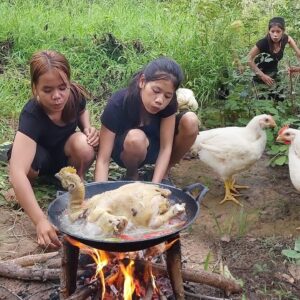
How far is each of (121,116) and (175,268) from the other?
4.72ft

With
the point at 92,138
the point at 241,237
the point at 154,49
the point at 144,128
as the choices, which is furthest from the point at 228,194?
the point at 154,49

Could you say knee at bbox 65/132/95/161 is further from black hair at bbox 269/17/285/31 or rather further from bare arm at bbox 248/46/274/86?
black hair at bbox 269/17/285/31

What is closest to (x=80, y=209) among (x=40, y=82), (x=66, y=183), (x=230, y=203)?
(x=66, y=183)

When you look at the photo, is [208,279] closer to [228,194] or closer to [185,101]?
[228,194]

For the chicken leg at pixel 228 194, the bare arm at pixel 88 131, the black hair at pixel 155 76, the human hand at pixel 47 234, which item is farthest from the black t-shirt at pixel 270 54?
the human hand at pixel 47 234

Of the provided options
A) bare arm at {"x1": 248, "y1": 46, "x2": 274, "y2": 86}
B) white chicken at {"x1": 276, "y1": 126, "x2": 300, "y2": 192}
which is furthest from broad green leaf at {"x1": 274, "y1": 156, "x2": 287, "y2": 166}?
bare arm at {"x1": 248, "y1": 46, "x2": 274, "y2": 86}

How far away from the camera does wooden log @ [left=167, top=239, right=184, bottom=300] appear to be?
2164mm

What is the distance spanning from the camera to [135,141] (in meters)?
3.32

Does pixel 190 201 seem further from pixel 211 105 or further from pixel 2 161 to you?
pixel 211 105

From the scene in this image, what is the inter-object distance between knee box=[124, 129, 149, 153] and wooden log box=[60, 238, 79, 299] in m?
1.25

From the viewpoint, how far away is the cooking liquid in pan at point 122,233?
1965mm

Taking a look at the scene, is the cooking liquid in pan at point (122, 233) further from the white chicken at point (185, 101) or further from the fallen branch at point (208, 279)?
the white chicken at point (185, 101)

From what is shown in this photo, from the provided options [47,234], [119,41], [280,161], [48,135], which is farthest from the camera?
[119,41]

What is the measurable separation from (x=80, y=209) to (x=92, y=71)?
3.74m
